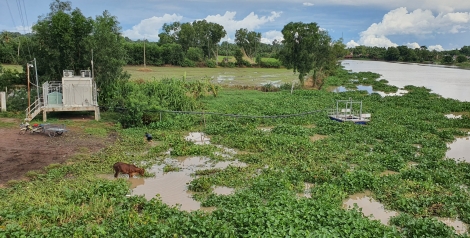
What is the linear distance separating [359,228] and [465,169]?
7.21m

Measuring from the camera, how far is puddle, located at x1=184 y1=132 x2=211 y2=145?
16634mm

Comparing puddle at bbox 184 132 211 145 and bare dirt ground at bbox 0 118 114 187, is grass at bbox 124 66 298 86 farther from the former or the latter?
bare dirt ground at bbox 0 118 114 187

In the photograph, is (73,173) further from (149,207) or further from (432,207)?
(432,207)

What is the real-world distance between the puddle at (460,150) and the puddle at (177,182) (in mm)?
9162

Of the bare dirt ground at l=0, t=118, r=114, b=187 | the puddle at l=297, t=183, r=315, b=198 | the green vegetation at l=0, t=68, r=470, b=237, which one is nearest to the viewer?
the green vegetation at l=0, t=68, r=470, b=237

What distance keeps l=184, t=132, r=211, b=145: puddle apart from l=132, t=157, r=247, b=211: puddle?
2.47 m

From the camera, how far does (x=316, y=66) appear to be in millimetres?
40531

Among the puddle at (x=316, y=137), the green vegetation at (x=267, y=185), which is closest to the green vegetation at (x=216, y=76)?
the puddle at (x=316, y=137)

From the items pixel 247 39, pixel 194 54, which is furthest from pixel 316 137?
pixel 247 39

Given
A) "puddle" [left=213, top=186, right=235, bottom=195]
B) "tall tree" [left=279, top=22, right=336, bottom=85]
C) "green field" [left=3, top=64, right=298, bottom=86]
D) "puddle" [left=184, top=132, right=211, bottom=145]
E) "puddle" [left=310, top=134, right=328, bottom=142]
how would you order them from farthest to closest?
"green field" [left=3, top=64, right=298, bottom=86], "tall tree" [left=279, top=22, right=336, bottom=85], "puddle" [left=310, top=134, right=328, bottom=142], "puddle" [left=184, top=132, right=211, bottom=145], "puddle" [left=213, top=186, right=235, bottom=195]

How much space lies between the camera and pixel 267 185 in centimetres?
1059

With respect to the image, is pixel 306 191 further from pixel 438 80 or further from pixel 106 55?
pixel 438 80

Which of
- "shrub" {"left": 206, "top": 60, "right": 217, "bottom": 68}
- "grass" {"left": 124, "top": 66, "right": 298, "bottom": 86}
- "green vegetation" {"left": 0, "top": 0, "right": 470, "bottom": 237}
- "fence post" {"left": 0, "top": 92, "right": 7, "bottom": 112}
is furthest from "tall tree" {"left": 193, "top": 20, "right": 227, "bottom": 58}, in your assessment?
"fence post" {"left": 0, "top": 92, "right": 7, "bottom": 112}

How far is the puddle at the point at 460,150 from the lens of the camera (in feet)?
48.9
